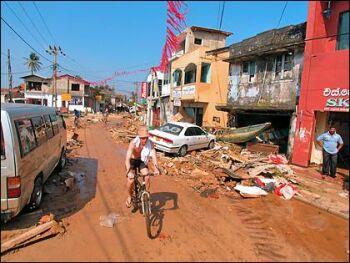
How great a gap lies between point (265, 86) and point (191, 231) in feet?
40.5

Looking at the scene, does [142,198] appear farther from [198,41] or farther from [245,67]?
[198,41]

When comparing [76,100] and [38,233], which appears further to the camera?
[76,100]

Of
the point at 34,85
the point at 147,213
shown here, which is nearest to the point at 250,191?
the point at 147,213

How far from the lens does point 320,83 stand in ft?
37.7

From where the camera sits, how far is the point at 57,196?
7.75 m

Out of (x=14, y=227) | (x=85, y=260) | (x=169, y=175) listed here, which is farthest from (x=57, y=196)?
(x=169, y=175)

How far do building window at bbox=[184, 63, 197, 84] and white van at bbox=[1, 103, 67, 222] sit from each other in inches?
721

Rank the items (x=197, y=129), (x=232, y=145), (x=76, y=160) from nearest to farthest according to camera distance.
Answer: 1. (x=76, y=160)
2. (x=197, y=129)
3. (x=232, y=145)

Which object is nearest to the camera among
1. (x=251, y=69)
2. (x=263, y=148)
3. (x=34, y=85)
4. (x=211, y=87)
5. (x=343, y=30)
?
(x=343, y=30)

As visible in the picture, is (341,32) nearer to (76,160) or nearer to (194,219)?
(194,219)

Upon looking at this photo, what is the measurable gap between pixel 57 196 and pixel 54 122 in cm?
252

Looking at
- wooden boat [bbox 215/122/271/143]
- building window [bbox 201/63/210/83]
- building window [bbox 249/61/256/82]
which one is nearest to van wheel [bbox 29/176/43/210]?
wooden boat [bbox 215/122/271/143]

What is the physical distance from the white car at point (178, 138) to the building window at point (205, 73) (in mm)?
8334

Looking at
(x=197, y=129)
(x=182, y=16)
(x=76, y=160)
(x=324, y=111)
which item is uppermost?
(x=182, y=16)
